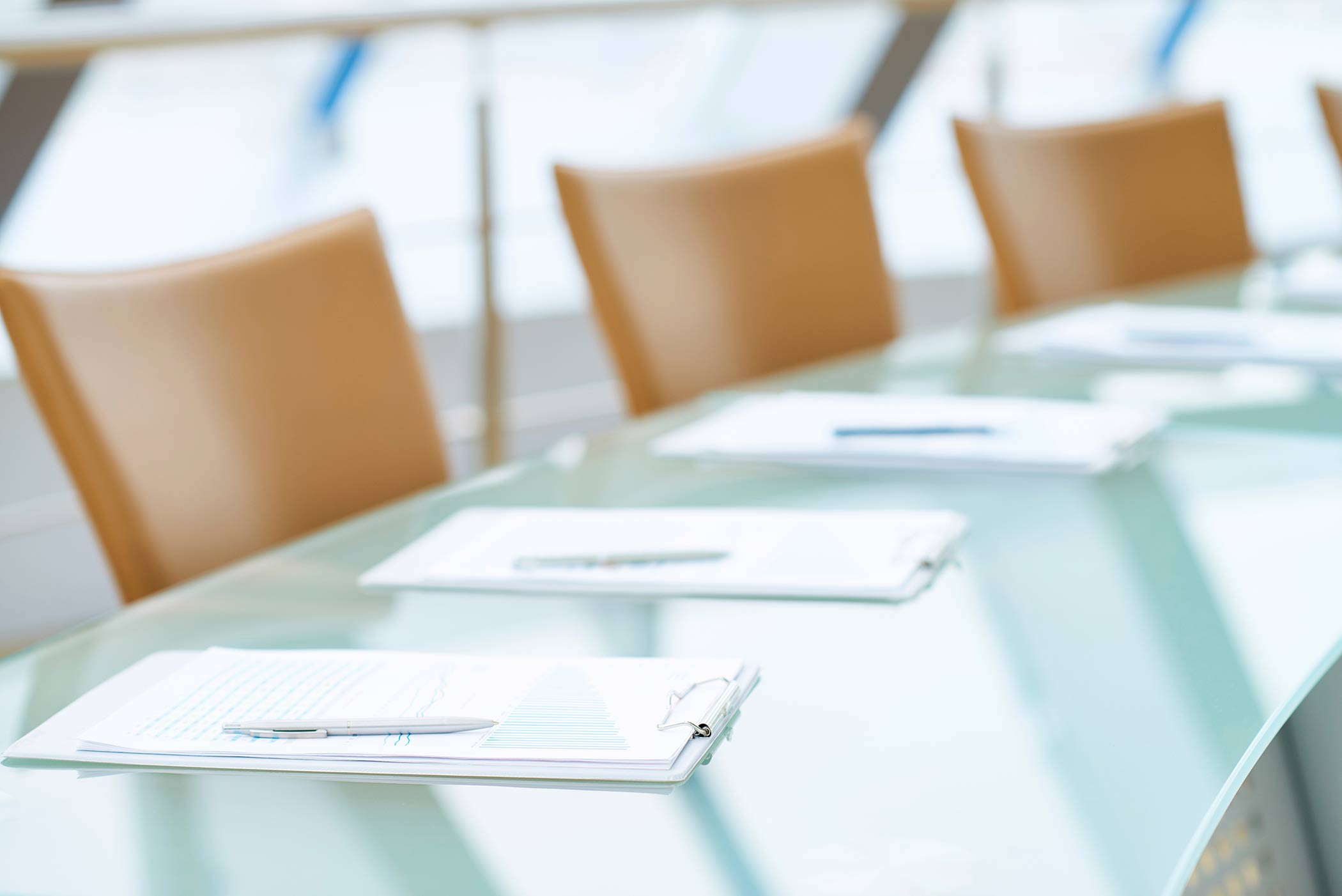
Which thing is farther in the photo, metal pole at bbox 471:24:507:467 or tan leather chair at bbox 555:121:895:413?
metal pole at bbox 471:24:507:467

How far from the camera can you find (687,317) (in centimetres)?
167

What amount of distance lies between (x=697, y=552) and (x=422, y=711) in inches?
10.1

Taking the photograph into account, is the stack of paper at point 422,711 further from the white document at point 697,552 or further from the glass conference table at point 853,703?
the white document at point 697,552

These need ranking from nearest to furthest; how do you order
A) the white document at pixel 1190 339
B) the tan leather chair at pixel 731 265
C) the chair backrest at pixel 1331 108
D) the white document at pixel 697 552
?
the white document at pixel 697 552 < the white document at pixel 1190 339 < the tan leather chair at pixel 731 265 < the chair backrest at pixel 1331 108

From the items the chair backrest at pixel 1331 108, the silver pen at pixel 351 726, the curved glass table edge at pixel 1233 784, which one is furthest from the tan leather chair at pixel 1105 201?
the silver pen at pixel 351 726

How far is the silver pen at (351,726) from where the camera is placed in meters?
0.68

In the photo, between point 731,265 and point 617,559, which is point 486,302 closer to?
point 731,265

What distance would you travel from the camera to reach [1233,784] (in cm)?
61

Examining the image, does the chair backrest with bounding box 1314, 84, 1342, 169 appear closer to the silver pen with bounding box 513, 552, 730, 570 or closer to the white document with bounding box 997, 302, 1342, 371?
the white document with bounding box 997, 302, 1342, 371

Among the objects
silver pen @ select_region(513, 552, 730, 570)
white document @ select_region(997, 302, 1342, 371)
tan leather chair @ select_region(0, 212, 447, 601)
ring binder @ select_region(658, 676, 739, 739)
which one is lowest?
white document @ select_region(997, 302, 1342, 371)

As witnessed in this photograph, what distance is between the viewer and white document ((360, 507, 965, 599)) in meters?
0.87

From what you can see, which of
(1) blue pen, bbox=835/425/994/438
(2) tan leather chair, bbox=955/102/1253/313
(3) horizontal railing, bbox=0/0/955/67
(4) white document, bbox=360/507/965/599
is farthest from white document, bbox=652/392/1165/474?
(3) horizontal railing, bbox=0/0/955/67

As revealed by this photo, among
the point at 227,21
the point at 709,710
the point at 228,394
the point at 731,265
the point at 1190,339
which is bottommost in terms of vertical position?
the point at 1190,339

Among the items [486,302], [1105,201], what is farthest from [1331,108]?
[486,302]
